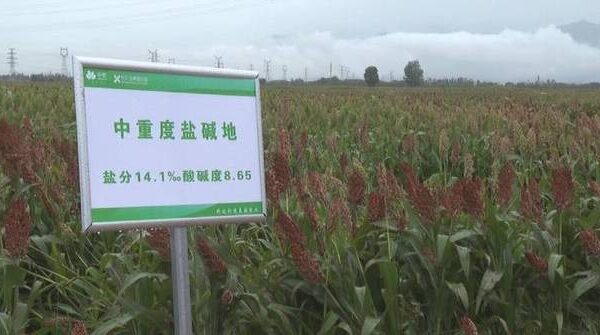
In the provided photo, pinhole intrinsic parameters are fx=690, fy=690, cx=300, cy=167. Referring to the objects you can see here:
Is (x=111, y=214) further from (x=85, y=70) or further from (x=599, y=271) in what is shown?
(x=599, y=271)

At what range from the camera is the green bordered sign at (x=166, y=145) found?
204cm

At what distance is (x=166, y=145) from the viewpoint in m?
2.17

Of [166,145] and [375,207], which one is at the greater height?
[166,145]

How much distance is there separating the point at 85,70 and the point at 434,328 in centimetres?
169

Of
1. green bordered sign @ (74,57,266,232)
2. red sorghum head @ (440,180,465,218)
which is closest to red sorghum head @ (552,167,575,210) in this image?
red sorghum head @ (440,180,465,218)

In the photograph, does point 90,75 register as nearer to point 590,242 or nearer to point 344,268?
point 344,268

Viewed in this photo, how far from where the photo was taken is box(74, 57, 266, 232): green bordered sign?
6.68ft

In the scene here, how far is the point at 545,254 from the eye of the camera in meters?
2.96

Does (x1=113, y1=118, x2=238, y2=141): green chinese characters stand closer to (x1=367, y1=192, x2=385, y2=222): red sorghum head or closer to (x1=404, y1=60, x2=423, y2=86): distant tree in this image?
(x1=367, y1=192, x2=385, y2=222): red sorghum head

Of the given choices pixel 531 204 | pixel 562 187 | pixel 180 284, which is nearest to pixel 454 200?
pixel 531 204

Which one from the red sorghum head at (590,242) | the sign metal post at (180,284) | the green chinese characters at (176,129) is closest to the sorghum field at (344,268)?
the red sorghum head at (590,242)

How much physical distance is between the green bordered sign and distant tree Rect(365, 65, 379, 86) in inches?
3232

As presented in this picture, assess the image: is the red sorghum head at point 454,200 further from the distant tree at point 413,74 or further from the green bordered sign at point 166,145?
the distant tree at point 413,74

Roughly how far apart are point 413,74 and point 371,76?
666 cm
